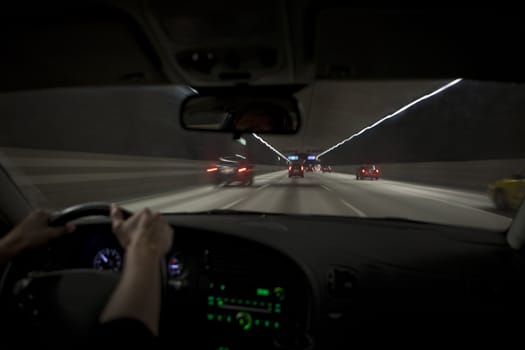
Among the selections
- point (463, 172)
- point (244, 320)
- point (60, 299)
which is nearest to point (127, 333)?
point (60, 299)

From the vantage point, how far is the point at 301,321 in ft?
9.97

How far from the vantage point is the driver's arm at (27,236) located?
2.21 metres

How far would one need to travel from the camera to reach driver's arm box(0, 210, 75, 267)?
221cm

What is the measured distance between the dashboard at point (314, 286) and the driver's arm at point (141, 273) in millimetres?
1445

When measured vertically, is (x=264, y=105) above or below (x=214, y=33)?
below

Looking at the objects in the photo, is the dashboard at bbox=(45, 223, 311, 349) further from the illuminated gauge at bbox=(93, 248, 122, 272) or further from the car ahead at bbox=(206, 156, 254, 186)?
the car ahead at bbox=(206, 156, 254, 186)

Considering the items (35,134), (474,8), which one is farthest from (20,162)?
(474,8)

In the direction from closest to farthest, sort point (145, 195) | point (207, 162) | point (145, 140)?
point (145, 195) < point (145, 140) < point (207, 162)

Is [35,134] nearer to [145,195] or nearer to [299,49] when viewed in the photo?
[145,195]

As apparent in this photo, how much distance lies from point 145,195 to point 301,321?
13.2m

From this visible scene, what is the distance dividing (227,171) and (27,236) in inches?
830

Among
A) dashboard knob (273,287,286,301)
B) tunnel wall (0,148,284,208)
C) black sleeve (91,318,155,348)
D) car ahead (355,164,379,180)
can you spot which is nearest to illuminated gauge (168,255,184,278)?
dashboard knob (273,287,286,301)

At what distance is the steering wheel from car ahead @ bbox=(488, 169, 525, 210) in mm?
11500

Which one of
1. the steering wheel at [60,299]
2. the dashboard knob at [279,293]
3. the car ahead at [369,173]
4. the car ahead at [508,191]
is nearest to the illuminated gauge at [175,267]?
the dashboard knob at [279,293]
